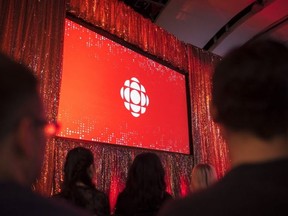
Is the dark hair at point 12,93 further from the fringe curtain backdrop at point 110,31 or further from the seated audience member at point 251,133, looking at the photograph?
the fringe curtain backdrop at point 110,31

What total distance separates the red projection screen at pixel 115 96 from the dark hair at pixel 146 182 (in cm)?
176

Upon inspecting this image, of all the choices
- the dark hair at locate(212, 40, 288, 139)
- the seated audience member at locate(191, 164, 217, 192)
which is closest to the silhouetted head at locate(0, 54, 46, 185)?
the dark hair at locate(212, 40, 288, 139)

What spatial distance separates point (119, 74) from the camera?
15.3 feet

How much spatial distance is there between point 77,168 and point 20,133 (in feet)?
4.99

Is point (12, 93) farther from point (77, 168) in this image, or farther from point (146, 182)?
point (146, 182)

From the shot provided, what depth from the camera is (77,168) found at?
7.03 ft

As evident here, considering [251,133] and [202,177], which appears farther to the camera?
[202,177]

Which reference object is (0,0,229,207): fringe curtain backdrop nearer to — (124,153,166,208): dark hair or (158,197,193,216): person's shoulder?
(124,153,166,208): dark hair

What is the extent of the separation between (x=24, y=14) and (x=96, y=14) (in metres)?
1.07

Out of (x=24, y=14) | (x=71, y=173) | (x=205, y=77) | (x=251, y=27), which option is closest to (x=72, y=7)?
(x=24, y=14)

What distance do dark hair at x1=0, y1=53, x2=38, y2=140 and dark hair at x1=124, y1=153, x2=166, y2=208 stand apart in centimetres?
165

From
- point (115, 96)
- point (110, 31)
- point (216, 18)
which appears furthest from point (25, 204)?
point (216, 18)

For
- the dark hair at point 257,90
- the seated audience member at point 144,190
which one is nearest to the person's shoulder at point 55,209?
the dark hair at point 257,90

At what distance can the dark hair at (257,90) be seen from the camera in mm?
680
